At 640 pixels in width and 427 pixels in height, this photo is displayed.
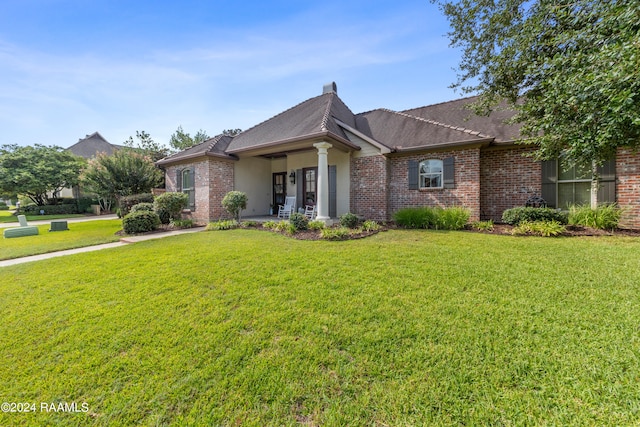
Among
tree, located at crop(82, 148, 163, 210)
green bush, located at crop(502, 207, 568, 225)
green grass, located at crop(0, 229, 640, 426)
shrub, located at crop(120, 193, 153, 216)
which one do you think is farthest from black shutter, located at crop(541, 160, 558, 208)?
tree, located at crop(82, 148, 163, 210)

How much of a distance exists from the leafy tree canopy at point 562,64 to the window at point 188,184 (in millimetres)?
11611

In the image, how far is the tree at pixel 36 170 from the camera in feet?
60.5

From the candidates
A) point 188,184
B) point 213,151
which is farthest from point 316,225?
point 188,184

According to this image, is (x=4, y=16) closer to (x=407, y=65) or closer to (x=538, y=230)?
(x=407, y=65)

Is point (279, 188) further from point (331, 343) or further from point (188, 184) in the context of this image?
point (331, 343)

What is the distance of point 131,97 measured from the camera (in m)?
9.60

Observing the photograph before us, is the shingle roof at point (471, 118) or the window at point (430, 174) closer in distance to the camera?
the shingle roof at point (471, 118)

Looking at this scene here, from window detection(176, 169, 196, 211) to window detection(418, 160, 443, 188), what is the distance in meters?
10.2

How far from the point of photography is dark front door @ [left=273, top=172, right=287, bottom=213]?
13.4 metres

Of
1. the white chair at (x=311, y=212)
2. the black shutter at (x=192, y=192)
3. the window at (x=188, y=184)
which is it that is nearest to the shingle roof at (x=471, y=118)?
the white chair at (x=311, y=212)

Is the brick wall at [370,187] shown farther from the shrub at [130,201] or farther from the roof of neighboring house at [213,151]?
the shrub at [130,201]

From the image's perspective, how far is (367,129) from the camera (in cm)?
1225

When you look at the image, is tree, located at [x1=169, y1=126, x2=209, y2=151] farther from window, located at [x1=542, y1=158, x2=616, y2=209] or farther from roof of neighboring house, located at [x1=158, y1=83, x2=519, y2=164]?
window, located at [x1=542, y1=158, x2=616, y2=209]

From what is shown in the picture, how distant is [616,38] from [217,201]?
483 inches
